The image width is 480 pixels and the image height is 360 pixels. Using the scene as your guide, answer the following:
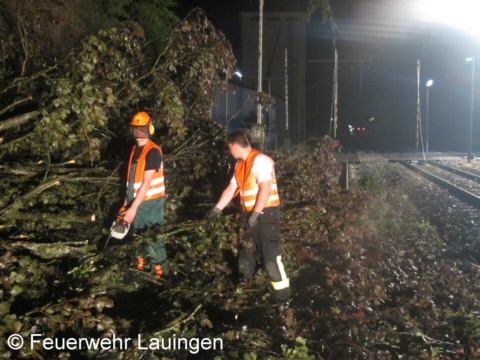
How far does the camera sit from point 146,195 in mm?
4277

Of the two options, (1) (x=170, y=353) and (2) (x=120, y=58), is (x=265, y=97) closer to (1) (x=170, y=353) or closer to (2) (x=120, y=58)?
(2) (x=120, y=58)

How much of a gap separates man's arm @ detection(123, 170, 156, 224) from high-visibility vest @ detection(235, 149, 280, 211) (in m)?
0.84

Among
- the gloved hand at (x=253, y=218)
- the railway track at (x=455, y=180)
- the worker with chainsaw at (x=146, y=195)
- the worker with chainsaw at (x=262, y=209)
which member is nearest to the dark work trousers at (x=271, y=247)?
the worker with chainsaw at (x=262, y=209)

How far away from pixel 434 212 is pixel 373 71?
107ft

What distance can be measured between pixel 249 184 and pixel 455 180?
10683mm

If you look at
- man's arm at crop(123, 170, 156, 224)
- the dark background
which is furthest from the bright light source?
man's arm at crop(123, 170, 156, 224)

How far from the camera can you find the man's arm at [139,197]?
13.1 ft

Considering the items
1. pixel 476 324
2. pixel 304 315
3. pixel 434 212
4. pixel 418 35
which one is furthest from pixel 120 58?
pixel 418 35

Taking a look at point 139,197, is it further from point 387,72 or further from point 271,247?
point 387,72

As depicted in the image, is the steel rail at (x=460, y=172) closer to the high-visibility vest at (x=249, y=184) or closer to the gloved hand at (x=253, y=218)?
the high-visibility vest at (x=249, y=184)

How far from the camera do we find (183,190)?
5398mm

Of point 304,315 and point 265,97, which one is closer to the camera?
point 304,315

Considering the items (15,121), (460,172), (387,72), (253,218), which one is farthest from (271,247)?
(387,72)

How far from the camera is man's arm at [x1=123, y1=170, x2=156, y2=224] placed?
4.00 meters
